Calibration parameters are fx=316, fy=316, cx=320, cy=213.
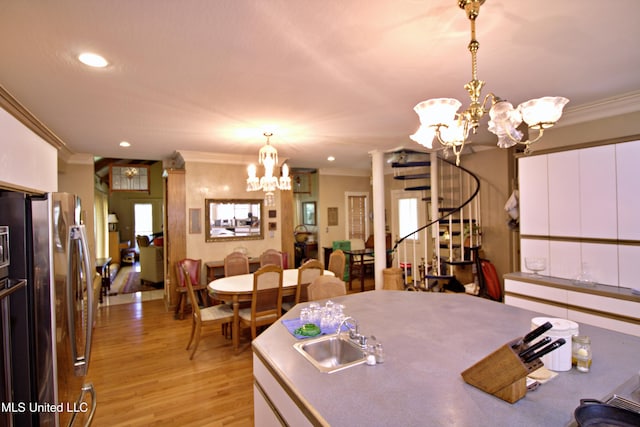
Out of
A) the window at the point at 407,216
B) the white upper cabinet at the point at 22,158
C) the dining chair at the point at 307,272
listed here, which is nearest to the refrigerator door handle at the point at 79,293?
the white upper cabinet at the point at 22,158

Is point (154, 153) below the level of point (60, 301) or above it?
above

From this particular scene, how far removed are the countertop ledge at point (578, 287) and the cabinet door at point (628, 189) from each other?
47cm

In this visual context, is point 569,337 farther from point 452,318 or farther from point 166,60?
point 166,60

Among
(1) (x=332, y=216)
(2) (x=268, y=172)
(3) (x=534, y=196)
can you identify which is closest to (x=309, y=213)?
(1) (x=332, y=216)

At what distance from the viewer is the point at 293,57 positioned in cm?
204

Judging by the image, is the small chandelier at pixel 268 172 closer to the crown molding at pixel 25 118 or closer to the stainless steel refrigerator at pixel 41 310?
the crown molding at pixel 25 118

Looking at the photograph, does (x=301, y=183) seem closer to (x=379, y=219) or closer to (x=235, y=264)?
(x=379, y=219)

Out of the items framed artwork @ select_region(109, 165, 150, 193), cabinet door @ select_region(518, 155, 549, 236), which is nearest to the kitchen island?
cabinet door @ select_region(518, 155, 549, 236)

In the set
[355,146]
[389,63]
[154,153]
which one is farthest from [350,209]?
[389,63]

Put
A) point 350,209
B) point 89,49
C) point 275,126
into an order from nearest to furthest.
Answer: point 89,49, point 275,126, point 350,209

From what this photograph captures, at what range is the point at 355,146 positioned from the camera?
495cm

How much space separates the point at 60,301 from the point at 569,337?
2.53 metres

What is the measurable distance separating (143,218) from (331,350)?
1185 cm

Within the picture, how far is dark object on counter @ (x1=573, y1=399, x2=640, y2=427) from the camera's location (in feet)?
3.05
